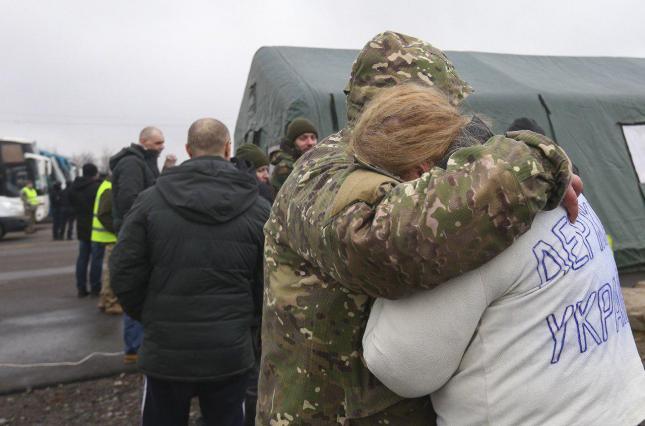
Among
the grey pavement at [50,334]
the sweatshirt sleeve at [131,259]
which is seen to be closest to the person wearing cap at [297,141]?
the sweatshirt sleeve at [131,259]

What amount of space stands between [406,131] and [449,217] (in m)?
0.23

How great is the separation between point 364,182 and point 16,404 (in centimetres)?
405

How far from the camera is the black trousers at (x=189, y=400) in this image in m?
2.46

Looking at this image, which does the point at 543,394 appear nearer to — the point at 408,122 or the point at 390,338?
the point at 390,338

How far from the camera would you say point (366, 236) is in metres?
0.97

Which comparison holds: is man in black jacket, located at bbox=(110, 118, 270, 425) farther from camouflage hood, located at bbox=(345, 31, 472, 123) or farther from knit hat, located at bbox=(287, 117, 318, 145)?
knit hat, located at bbox=(287, 117, 318, 145)

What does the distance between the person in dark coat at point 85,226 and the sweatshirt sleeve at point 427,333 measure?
653 centimetres

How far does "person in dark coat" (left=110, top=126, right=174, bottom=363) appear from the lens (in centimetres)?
449

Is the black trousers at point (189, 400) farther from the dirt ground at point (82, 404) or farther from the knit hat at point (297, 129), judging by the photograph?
the knit hat at point (297, 129)

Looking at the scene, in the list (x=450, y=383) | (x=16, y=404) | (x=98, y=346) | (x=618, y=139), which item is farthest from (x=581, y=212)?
(x=618, y=139)

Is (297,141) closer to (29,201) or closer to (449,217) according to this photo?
(449,217)

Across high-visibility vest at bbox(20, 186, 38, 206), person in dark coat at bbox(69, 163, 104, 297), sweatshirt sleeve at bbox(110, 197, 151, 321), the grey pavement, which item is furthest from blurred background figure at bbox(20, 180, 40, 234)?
sweatshirt sleeve at bbox(110, 197, 151, 321)

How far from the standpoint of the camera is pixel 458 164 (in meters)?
0.99

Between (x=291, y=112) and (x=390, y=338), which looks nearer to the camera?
(x=390, y=338)
